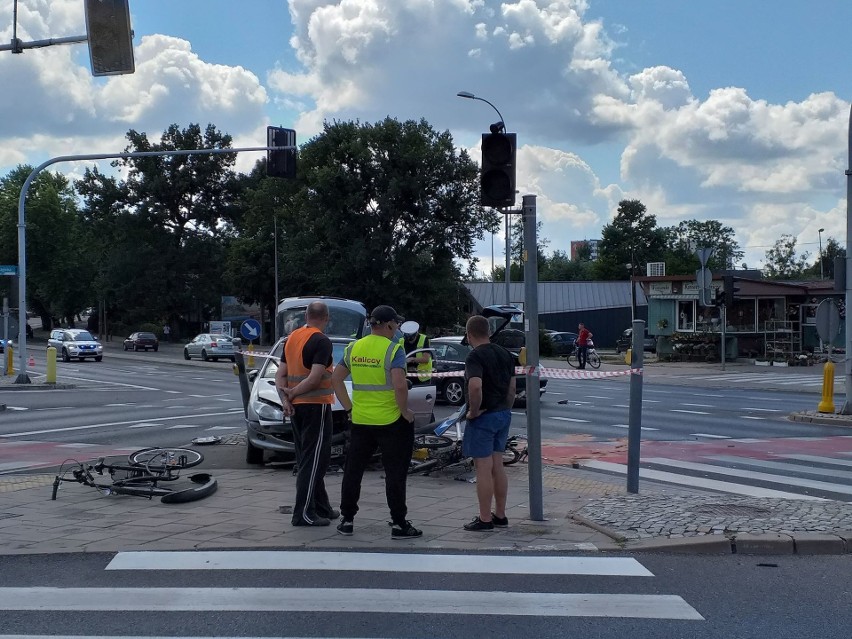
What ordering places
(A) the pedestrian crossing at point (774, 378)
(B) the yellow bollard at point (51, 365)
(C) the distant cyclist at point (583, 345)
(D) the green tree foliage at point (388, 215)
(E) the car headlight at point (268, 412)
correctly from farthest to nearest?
(D) the green tree foliage at point (388, 215), (C) the distant cyclist at point (583, 345), (A) the pedestrian crossing at point (774, 378), (B) the yellow bollard at point (51, 365), (E) the car headlight at point (268, 412)

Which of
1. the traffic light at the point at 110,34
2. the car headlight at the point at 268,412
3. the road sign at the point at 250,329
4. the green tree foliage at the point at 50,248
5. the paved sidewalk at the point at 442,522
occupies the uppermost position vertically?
the green tree foliage at the point at 50,248

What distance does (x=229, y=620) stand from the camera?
5.16m

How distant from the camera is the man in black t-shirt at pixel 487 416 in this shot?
733 cm

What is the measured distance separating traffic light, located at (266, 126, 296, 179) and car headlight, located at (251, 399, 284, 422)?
34.8 feet

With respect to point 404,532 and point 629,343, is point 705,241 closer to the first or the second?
point 629,343

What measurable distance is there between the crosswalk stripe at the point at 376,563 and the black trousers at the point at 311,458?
850 millimetres

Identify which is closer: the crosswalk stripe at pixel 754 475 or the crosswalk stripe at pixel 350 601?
the crosswalk stripe at pixel 350 601

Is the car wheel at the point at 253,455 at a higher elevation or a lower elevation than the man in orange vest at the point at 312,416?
lower

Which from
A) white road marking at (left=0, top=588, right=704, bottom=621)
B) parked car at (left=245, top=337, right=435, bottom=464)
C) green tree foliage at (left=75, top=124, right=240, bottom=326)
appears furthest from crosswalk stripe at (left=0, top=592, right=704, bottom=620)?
green tree foliage at (left=75, top=124, right=240, bottom=326)

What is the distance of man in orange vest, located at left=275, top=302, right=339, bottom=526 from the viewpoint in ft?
24.7

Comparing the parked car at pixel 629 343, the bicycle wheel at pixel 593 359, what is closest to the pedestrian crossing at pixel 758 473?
the bicycle wheel at pixel 593 359

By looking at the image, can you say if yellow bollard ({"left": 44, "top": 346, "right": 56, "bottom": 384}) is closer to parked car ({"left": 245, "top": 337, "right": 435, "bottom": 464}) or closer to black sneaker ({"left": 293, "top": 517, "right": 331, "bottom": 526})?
parked car ({"left": 245, "top": 337, "right": 435, "bottom": 464})

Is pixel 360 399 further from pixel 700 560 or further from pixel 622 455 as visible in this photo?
pixel 622 455

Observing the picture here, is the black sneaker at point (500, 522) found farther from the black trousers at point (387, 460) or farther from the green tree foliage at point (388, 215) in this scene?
the green tree foliage at point (388, 215)
